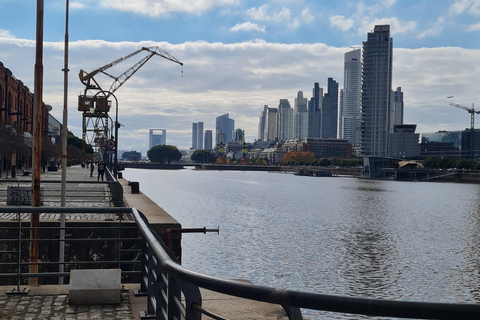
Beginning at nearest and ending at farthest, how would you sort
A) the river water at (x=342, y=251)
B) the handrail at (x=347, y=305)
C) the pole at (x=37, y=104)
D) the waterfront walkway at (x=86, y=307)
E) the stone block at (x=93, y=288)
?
1. the handrail at (x=347, y=305)
2. the waterfront walkway at (x=86, y=307)
3. the stone block at (x=93, y=288)
4. the pole at (x=37, y=104)
5. the river water at (x=342, y=251)

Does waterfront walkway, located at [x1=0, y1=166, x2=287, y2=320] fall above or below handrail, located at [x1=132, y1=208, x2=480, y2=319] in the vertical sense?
below

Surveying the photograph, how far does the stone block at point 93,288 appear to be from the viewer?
8.42 meters

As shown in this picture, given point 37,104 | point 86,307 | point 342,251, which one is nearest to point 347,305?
point 86,307

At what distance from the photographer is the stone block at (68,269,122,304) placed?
842 centimetres

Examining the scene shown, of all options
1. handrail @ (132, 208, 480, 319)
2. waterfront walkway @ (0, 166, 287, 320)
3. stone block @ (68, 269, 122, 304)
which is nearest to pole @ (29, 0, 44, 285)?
waterfront walkway @ (0, 166, 287, 320)

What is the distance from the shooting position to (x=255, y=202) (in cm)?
7675

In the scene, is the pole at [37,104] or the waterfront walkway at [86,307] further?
the pole at [37,104]

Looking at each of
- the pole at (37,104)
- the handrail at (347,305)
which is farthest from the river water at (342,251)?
the handrail at (347,305)

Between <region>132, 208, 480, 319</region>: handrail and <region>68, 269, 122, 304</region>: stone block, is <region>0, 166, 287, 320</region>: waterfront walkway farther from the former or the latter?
<region>132, 208, 480, 319</region>: handrail

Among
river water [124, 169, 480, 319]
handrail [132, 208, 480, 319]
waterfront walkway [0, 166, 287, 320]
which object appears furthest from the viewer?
river water [124, 169, 480, 319]

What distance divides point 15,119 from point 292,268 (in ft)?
236

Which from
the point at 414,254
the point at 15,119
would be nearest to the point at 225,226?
the point at 414,254

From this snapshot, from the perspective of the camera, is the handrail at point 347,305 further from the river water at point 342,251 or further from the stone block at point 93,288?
the river water at point 342,251

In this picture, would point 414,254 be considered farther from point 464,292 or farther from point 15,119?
point 15,119
